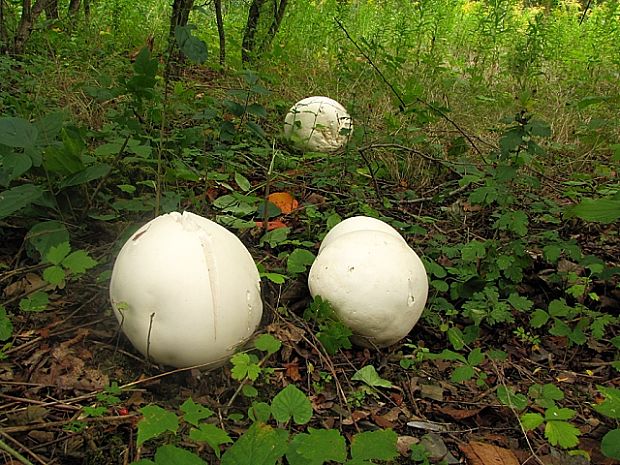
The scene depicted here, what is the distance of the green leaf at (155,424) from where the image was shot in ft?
4.79

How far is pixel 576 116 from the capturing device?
16.1 ft

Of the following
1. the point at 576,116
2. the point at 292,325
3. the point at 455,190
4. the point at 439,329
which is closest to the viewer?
the point at 292,325

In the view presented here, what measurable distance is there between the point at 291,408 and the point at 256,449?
31cm

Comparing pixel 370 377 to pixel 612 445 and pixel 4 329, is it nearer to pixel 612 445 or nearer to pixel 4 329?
pixel 612 445

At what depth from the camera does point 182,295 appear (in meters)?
1.96

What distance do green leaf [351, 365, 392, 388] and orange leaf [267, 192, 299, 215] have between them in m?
1.31

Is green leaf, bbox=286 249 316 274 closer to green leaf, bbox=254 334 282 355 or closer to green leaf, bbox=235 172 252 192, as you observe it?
green leaf, bbox=254 334 282 355

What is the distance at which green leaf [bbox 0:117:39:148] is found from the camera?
223 centimetres

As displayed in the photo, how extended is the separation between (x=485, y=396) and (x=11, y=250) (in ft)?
6.72

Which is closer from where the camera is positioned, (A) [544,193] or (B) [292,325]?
(B) [292,325]

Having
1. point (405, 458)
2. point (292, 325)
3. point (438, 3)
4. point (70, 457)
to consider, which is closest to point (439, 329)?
point (292, 325)

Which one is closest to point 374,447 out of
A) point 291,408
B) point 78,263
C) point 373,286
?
point 291,408

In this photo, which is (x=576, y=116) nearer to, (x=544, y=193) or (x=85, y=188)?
(x=544, y=193)

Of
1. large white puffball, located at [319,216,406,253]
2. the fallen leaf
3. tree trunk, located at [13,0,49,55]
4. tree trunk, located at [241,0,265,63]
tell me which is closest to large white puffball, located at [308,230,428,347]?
large white puffball, located at [319,216,406,253]
